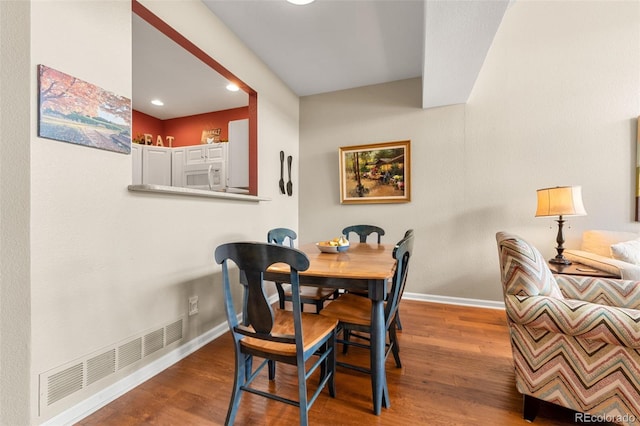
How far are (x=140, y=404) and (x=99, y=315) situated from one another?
1.79 feet

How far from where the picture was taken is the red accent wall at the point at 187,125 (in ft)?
14.2

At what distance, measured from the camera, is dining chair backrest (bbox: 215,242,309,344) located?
1.06 metres

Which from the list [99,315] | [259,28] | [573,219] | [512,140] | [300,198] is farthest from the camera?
[300,198]

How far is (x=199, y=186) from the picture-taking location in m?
3.83

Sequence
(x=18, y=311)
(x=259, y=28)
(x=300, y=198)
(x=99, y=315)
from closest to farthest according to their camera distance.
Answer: (x=18, y=311), (x=99, y=315), (x=259, y=28), (x=300, y=198)

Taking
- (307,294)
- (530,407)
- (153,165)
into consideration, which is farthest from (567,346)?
(153,165)

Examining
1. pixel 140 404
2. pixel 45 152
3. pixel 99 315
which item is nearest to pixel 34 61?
pixel 45 152

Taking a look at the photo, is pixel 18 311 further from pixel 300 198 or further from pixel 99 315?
pixel 300 198

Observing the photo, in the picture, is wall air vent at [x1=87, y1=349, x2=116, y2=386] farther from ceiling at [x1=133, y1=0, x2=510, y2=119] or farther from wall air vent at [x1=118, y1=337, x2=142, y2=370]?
ceiling at [x1=133, y1=0, x2=510, y2=119]

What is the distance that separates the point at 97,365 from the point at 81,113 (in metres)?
1.35

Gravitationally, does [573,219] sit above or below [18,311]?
above

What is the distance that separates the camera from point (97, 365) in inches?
57.7

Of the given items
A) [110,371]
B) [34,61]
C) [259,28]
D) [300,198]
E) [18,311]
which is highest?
[259,28]

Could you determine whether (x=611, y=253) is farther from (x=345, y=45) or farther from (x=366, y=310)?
(x=345, y=45)
